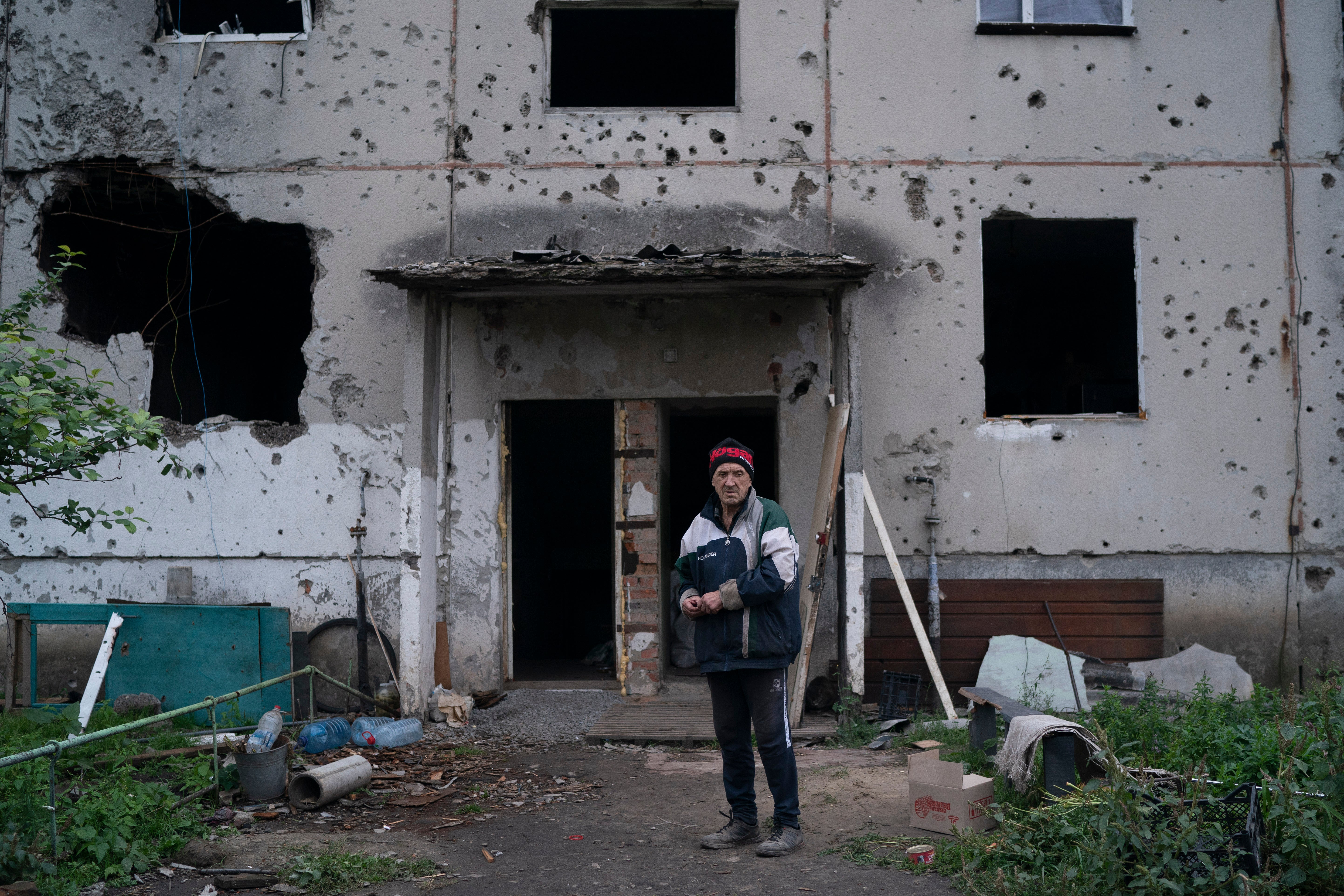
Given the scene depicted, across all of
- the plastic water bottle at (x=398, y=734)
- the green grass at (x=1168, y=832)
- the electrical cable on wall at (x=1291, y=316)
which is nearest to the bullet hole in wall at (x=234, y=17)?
the plastic water bottle at (x=398, y=734)

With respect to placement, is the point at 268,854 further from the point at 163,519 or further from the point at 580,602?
the point at 580,602

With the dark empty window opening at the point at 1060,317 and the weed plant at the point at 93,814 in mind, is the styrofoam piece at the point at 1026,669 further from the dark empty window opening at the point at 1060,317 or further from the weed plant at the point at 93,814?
the weed plant at the point at 93,814

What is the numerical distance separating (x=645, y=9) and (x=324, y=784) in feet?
22.1

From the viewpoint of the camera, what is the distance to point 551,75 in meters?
10.6

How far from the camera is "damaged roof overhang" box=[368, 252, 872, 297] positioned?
7.07m

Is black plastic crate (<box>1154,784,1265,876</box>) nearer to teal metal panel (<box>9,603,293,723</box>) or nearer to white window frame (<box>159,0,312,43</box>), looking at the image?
teal metal panel (<box>9,603,293,723</box>)

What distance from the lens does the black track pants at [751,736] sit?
14.9ft

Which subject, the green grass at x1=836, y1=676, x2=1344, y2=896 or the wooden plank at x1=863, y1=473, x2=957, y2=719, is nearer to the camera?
the green grass at x1=836, y1=676, x2=1344, y2=896

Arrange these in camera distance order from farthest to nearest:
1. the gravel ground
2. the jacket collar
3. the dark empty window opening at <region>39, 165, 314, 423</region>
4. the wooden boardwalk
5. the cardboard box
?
1. the dark empty window opening at <region>39, 165, 314, 423</region>
2. the gravel ground
3. the wooden boardwalk
4. the jacket collar
5. the cardboard box

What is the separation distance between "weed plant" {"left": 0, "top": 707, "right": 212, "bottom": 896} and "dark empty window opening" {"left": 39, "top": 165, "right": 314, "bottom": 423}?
3.69m

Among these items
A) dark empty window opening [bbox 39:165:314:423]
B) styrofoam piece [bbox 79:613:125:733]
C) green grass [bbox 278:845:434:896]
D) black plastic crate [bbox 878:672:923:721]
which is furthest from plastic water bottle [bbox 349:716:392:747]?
black plastic crate [bbox 878:672:923:721]

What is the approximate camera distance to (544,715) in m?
7.70

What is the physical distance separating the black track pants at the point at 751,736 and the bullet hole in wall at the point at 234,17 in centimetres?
705

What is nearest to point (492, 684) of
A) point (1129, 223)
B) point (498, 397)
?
point (498, 397)
